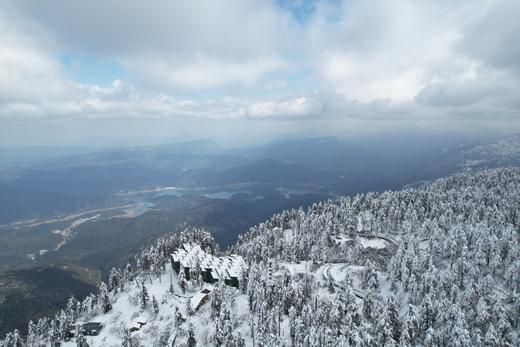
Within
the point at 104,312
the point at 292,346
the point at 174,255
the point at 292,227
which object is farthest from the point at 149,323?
the point at 292,227

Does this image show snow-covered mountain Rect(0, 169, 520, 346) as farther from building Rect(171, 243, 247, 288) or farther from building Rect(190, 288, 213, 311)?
building Rect(171, 243, 247, 288)

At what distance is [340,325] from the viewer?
76.8 meters

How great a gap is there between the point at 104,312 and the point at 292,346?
251 ft

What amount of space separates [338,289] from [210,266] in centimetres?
5571

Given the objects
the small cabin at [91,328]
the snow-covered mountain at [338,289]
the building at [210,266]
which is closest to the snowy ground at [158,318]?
the snow-covered mountain at [338,289]

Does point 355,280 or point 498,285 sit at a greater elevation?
point 498,285

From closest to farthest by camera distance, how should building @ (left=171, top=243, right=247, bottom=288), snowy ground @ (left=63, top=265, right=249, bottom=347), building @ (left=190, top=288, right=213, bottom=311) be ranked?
1. snowy ground @ (left=63, top=265, right=249, bottom=347)
2. building @ (left=190, top=288, right=213, bottom=311)
3. building @ (left=171, top=243, right=247, bottom=288)

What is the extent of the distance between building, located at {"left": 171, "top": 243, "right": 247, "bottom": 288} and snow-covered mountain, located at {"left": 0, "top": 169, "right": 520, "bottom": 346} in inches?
28.6

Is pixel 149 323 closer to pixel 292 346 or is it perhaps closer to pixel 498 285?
pixel 292 346

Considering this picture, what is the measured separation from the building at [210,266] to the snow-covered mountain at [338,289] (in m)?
0.73

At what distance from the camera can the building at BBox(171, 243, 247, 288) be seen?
11838 cm

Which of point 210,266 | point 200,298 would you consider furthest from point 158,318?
point 210,266

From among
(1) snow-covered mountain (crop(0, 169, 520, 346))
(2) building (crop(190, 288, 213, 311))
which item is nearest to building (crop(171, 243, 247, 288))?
(1) snow-covered mountain (crop(0, 169, 520, 346))

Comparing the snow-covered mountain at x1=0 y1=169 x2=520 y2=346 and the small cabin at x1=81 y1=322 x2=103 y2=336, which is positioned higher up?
the snow-covered mountain at x1=0 y1=169 x2=520 y2=346
